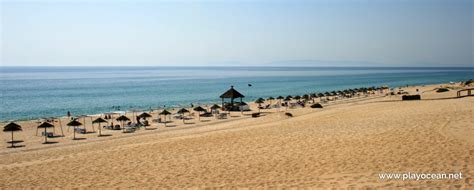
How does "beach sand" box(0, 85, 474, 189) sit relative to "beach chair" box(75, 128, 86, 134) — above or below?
above

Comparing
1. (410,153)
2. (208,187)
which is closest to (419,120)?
(410,153)

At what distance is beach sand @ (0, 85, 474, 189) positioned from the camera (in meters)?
9.23

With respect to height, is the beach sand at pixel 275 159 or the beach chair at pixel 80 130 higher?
the beach sand at pixel 275 159

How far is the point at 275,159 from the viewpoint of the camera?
11.5 meters

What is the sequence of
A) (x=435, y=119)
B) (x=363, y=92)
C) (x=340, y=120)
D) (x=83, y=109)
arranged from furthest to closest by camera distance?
1. (x=363, y=92)
2. (x=83, y=109)
3. (x=340, y=120)
4. (x=435, y=119)

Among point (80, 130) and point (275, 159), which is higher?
point (275, 159)

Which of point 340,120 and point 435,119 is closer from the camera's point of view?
point 435,119

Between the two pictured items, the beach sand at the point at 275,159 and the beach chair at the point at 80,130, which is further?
the beach chair at the point at 80,130

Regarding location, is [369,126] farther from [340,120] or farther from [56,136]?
[56,136]

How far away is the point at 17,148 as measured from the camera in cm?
1756

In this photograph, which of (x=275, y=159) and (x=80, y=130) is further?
(x=80, y=130)

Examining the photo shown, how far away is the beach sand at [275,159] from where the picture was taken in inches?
363

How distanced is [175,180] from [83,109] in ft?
111

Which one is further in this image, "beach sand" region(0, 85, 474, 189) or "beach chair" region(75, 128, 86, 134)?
"beach chair" region(75, 128, 86, 134)
